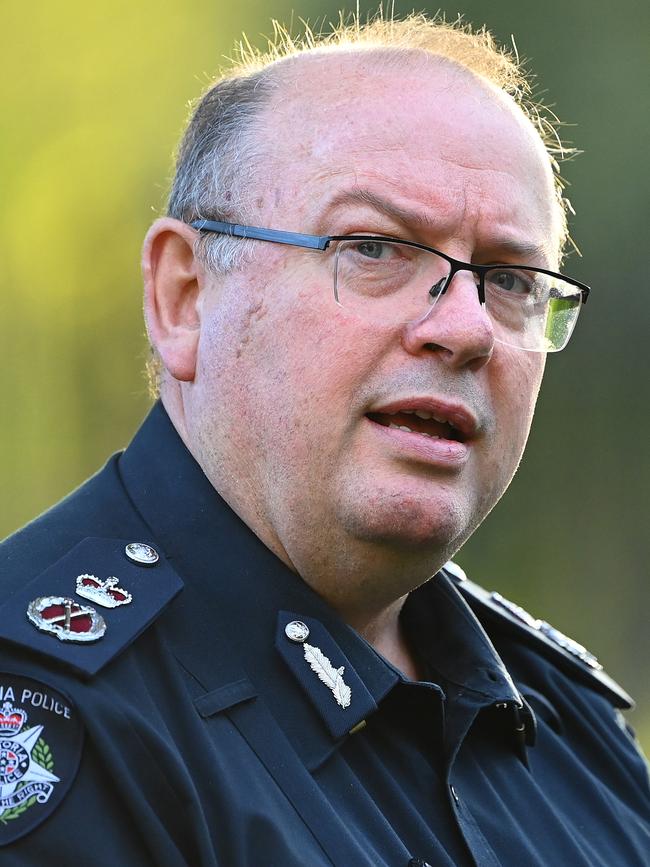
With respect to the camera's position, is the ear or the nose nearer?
the nose

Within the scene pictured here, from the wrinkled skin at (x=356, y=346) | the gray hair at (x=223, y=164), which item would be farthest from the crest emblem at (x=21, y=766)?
the gray hair at (x=223, y=164)

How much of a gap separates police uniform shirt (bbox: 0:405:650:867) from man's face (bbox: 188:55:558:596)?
0.37 ft

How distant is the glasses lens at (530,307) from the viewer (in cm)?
221

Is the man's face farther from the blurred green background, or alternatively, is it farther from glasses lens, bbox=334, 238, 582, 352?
the blurred green background

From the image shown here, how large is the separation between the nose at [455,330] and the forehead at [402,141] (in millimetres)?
112

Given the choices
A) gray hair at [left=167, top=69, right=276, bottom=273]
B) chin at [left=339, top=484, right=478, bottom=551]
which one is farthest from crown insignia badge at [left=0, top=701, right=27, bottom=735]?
gray hair at [left=167, top=69, right=276, bottom=273]

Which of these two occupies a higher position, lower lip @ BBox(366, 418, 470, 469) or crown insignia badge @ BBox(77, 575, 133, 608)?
lower lip @ BBox(366, 418, 470, 469)

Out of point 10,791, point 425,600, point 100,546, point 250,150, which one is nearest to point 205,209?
point 250,150

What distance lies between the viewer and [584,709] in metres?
2.67

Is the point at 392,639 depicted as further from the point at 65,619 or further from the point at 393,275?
the point at 65,619

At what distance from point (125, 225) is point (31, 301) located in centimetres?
86

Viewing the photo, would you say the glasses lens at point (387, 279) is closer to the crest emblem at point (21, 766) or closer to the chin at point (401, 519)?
the chin at point (401, 519)

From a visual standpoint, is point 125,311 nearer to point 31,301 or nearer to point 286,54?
point 31,301

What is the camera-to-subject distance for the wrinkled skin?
2023 mm
